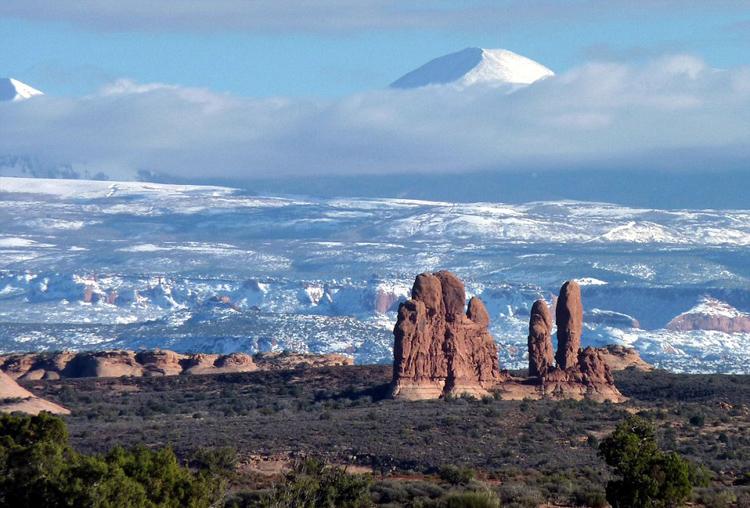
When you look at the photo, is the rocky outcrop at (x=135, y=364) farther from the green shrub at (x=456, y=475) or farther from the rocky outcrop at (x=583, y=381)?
the green shrub at (x=456, y=475)

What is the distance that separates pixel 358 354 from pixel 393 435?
128 m

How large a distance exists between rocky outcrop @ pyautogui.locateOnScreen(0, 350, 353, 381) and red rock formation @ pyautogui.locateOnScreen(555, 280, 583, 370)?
20331mm

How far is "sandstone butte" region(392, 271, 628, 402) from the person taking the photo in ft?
268

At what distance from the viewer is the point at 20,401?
79.1m

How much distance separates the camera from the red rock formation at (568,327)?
84.6 metres

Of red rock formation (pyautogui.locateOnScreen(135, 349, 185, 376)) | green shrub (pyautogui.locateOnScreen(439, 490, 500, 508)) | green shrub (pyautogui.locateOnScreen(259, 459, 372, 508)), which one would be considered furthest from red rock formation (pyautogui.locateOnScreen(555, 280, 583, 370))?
green shrub (pyautogui.locateOnScreen(439, 490, 500, 508))

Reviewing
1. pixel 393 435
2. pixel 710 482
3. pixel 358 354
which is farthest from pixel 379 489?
pixel 358 354

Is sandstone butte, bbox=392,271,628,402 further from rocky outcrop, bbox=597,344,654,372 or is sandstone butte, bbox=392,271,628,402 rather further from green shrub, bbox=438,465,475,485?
green shrub, bbox=438,465,475,485

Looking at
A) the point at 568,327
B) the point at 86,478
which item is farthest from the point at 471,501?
the point at 568,327

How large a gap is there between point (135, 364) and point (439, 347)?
29.9 meters

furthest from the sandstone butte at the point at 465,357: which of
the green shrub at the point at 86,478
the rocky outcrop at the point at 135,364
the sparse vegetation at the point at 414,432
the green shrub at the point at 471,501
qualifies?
the green shrub at the point at 471,501

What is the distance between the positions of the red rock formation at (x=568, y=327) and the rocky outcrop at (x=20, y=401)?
69.1 feet

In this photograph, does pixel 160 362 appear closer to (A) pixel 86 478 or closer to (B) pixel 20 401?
(B) pixel 20 401

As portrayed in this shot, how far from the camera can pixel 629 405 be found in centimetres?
7819
